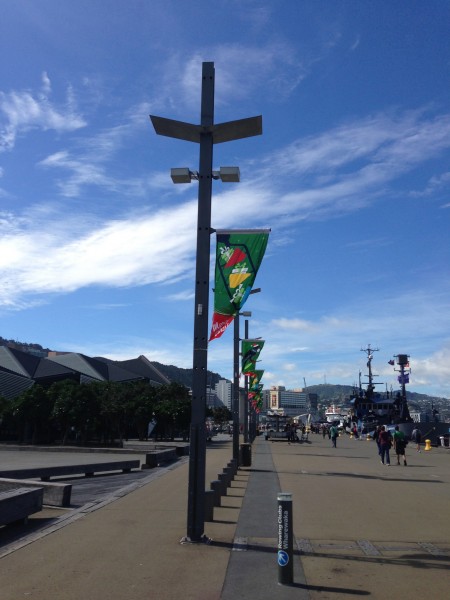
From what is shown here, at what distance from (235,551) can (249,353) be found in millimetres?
15484

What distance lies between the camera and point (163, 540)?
805 cm

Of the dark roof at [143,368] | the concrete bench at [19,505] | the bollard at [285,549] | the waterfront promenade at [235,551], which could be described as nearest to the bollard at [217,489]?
the waterfront promenade at [235,551]

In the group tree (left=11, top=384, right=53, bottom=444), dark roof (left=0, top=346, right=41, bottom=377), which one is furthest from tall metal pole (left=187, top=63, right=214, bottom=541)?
dark roof (left=0, top=346, right=41, bottom=377)

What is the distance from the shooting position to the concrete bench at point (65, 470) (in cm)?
1482

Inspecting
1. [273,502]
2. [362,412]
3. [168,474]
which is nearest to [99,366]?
[362,412]

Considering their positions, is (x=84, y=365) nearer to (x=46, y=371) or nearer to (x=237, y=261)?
(x=46, y=371)

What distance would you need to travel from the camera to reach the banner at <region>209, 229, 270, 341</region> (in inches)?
372

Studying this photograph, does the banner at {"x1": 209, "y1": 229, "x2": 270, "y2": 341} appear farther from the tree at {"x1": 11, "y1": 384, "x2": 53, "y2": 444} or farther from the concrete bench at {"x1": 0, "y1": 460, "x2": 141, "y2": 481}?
the tree at {"x1": 11, "y1": 384, "x2": 53, "y2": 444}

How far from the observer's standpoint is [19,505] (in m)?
8.93

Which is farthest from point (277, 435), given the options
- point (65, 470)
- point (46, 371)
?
point (65, 470)

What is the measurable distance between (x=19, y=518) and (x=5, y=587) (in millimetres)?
3333

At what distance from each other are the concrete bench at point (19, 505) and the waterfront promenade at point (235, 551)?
1.27ft

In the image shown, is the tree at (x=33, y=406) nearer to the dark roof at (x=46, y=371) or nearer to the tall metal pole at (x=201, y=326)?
the dark roof at (x=46, y=371)

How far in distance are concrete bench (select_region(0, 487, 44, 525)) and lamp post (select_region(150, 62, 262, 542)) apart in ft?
9.24
